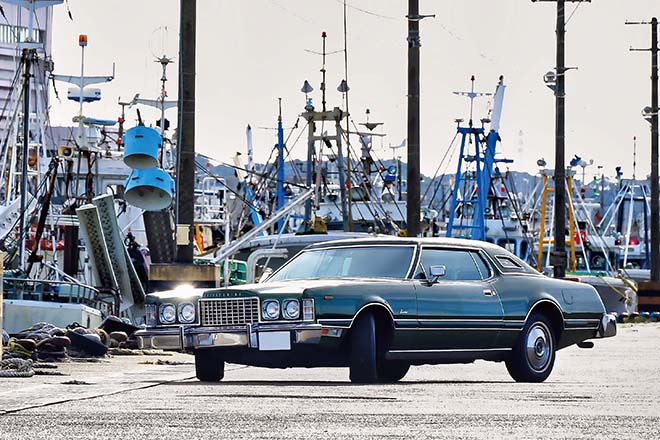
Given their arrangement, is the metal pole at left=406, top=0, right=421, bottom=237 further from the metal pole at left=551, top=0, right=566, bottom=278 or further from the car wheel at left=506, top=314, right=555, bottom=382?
the car wheel at left=506, top=314, right=555, bottom=382

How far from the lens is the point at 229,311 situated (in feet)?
51.7

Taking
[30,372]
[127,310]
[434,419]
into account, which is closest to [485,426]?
[434,419]

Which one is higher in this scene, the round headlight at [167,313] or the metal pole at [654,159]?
the metal pole at [654,159]

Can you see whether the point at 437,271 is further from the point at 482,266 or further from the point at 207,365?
the point at 207,365

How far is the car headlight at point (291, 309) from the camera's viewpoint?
15.5 meters

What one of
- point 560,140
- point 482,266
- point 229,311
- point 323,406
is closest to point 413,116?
point 560,140

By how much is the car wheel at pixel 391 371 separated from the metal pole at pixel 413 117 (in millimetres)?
17042

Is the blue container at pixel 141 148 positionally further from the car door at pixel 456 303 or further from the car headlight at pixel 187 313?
the car headlight at pixel 187 313

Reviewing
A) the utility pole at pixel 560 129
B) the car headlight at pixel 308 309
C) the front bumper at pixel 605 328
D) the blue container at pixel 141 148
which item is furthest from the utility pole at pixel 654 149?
the car headlight at pixel 308 309

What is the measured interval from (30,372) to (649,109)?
142 ft

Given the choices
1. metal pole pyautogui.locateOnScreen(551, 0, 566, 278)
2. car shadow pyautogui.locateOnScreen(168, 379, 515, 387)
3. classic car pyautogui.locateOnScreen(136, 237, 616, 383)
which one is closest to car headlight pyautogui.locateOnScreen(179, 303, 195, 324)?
classic car pyautogui.locateOnScreen(136, 237, 616, 383)

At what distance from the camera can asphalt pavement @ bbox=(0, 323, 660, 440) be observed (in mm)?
10125

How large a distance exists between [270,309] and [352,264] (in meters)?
1.45

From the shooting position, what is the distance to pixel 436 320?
1655 cm
